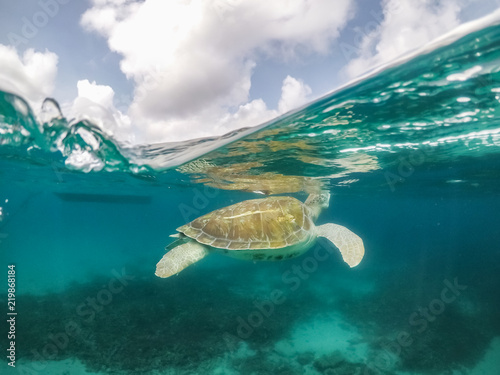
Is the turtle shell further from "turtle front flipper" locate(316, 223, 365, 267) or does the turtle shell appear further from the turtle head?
the turtle head

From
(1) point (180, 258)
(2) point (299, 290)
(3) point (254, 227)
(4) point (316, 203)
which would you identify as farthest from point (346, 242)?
(2) point (299, 290)

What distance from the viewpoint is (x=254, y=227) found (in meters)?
6.94

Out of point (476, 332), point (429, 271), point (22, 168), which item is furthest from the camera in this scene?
point (429, 271)

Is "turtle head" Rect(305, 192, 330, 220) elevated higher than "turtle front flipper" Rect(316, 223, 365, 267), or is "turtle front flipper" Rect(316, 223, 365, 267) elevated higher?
"turtle head" Rect(305, 192, 330, 220)

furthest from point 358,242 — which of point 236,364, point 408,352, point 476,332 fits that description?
point 476,332

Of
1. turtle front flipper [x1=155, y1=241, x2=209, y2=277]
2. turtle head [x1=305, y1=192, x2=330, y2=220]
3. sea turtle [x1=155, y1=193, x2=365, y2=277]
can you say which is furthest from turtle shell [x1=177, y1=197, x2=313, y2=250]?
turtle head [x1=305, y1=192, x2=330, y2=220]

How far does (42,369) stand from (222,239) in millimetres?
6584

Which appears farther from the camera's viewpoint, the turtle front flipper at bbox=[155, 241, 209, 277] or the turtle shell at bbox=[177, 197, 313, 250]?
the turtle shell at bbox=[177, 197, 313, 250]

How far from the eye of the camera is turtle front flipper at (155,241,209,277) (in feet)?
20.7

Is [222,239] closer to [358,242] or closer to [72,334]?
[358,242]

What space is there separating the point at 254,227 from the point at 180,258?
83.6 inches

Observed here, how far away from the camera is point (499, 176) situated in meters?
18.3

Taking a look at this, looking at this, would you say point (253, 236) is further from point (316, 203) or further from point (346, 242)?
point (316, 203)

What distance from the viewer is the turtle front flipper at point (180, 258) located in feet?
20.7
